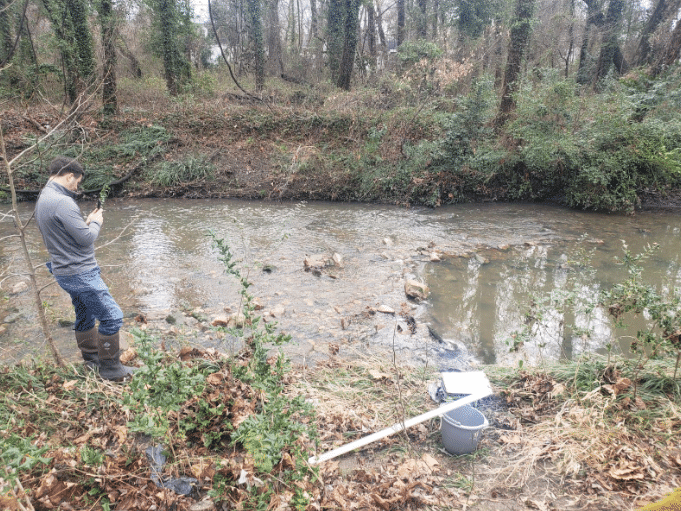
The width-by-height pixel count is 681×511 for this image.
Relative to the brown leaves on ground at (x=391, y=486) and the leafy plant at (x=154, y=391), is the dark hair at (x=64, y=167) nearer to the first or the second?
the leafy plant at (x=154, y=391)

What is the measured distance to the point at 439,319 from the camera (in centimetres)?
588

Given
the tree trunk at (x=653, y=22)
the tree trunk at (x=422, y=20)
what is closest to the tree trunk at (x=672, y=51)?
the tree trunk at (x=653, y=22)

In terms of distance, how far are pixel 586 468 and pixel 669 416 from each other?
894 mm

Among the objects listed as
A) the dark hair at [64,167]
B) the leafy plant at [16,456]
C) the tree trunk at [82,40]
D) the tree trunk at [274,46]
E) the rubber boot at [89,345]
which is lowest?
the rubber boot at [89,345]

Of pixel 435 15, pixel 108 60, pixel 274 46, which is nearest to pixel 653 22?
pixel 435 15

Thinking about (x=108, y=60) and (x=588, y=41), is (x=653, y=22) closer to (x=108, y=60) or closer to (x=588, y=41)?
(x=588, y=41)

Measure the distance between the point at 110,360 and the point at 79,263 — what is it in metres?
0.93

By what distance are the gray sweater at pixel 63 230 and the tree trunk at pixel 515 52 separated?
39.8 ft

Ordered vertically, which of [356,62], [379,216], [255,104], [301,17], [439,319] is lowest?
[439,319]

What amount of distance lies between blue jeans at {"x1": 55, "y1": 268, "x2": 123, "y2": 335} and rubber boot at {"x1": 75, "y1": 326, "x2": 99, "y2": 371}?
0.15 feet

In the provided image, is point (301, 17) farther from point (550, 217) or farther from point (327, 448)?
point (327, 448)

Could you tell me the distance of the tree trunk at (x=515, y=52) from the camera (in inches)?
502

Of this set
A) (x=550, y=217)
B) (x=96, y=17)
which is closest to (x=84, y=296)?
(x=550, y=217)

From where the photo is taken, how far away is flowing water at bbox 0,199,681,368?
521cm
